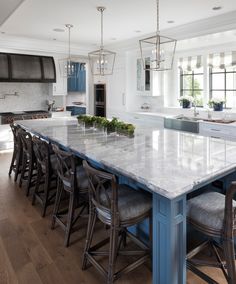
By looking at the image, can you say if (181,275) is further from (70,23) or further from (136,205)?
(70,23)

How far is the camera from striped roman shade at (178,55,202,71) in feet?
20.3

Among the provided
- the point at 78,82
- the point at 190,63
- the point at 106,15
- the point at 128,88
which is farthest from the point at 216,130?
the point at 78,82

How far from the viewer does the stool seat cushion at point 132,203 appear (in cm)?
196

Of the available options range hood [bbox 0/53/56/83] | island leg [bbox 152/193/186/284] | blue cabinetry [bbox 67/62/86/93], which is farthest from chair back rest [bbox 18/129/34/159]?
blue cabinetry [bbox 67/62/86/93]

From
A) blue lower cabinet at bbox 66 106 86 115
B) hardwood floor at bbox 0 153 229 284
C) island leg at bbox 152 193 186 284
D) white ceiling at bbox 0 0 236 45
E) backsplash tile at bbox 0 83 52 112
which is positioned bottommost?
hardwood floor at bbox 0 153 229 284

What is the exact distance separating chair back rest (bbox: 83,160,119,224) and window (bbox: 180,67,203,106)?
4.92 metres

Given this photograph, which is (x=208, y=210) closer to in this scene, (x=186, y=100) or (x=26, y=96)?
(x=186, y=100)

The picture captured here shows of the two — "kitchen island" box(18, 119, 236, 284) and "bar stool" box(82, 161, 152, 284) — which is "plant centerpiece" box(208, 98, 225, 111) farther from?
"bar stool" box(82, 161, 152, 284)

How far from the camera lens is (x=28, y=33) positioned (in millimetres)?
5953

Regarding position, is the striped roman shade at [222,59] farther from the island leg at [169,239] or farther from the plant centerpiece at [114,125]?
the island leg at [169,239]

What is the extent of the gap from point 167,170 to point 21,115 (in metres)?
5.82

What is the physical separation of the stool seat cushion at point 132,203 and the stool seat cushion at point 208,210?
32 cm

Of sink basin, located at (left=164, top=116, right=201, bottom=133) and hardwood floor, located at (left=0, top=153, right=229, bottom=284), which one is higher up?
sink basin, located at (left=164, top=116, right=201, bottom=133)

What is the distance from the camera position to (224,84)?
589cm
